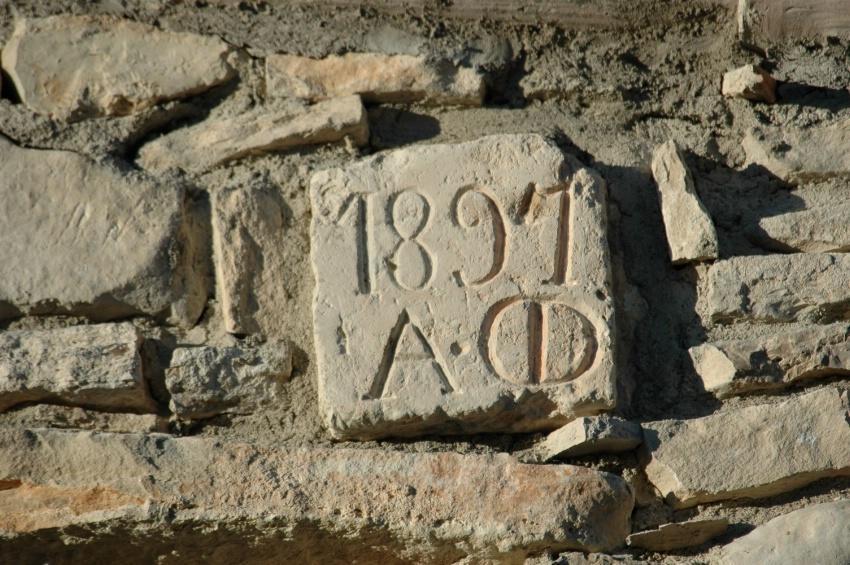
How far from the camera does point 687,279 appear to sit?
2369 mm

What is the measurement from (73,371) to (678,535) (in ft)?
3.41

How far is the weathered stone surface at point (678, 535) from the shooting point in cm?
216

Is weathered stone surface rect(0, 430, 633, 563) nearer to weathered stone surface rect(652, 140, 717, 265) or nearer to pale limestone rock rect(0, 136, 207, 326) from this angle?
pale limestone rock rect(0, 136, 207, 326)

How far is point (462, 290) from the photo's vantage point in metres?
2.27

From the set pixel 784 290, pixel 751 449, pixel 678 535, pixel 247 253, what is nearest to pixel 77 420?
pixel 247 253

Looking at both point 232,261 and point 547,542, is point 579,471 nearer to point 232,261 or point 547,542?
point 547,542

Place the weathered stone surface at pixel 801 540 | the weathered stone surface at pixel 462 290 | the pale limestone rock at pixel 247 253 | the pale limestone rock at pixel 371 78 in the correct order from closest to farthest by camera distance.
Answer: the weathered stone surface at pixel 801 540
the weathered stone surface at pixel 462 290
the pale limestone rock at pixel 247 253
the pale limestone rock at pixel 371 78

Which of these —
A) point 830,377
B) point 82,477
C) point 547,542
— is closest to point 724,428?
point 830,377

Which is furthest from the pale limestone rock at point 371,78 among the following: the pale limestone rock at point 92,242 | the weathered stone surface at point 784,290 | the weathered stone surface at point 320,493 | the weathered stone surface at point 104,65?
the weathered stone surface at point 320,493

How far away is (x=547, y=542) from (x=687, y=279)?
0.56 metres

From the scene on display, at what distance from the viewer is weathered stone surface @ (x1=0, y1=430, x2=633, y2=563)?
2.13m

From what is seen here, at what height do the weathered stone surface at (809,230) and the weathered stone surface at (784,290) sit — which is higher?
the weathered stone surface at (809,230)

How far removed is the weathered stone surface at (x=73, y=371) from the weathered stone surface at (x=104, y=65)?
450 mm

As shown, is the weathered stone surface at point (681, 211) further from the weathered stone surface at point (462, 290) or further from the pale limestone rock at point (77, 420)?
the pale limestone rock at point (77, 420)
